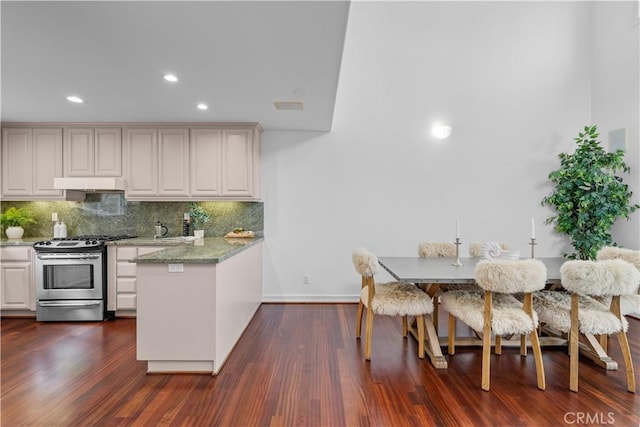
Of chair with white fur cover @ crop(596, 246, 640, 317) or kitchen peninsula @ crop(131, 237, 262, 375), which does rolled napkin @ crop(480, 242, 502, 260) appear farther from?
kitchen peninsula @ crop(131, 237, 262, 375)

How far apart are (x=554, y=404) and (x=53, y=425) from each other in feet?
10.2

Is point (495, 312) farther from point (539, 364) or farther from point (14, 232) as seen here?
point (14, 232)

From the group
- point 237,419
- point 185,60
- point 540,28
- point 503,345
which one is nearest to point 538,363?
point 503,345

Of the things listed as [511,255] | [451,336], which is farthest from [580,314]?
[451,336]

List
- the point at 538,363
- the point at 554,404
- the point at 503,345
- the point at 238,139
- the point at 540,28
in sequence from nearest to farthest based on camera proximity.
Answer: the point at 554,404 < the point at 538,363 < the point at 503,345 < the point at 238,139 < the point at 540,28

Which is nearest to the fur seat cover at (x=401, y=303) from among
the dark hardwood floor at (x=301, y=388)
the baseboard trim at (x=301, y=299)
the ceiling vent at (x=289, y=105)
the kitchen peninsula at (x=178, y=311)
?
the dark hardwood floor at (x=301, y=388)

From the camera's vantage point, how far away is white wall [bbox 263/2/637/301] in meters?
4.52

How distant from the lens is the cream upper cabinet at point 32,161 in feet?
13.4

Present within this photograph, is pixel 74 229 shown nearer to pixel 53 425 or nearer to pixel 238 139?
pixel 238 139

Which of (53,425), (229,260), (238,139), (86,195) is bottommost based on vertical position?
(53,425)

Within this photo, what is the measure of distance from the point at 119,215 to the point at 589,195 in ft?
19.9

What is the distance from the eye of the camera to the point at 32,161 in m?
4.09

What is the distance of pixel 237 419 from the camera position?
1990 mm
